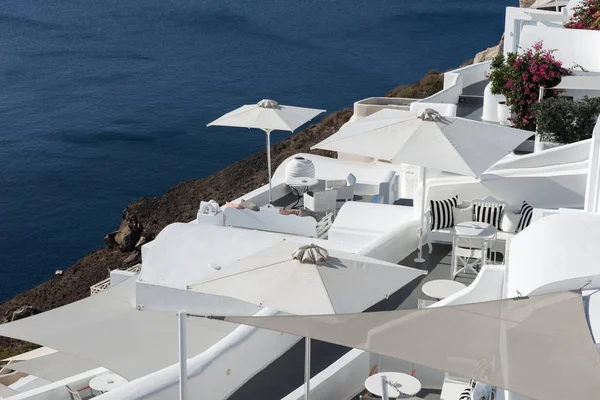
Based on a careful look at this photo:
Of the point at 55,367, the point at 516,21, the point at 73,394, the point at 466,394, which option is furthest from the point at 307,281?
the point at 516,21

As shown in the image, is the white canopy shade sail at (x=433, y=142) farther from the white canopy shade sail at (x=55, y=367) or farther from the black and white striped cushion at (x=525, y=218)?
the white canopy shade sail at (x=55, y=367)

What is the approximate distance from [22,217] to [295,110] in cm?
3724

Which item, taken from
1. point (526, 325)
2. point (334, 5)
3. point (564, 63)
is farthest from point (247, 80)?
point (526, 325)

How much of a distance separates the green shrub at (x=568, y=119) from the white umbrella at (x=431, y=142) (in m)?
3.81

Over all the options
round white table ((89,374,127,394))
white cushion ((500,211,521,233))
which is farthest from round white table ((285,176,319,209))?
round white table ((89,374,127,394))

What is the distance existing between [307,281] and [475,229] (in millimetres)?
4469

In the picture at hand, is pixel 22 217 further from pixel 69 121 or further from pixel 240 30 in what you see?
pixel 240 30

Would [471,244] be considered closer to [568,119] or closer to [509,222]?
[509,222]

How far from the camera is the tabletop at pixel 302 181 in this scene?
56.2 feet

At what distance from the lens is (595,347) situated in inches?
188

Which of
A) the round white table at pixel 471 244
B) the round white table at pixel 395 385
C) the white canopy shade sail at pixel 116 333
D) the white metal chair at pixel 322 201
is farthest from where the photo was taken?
the white metal chair at pixel 322 201

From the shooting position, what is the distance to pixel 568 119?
17.1 metres

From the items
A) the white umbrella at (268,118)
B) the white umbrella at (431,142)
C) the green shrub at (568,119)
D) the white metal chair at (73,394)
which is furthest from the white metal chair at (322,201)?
the white metal chair at (73,394)

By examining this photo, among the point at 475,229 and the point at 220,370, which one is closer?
the point at 220,370
